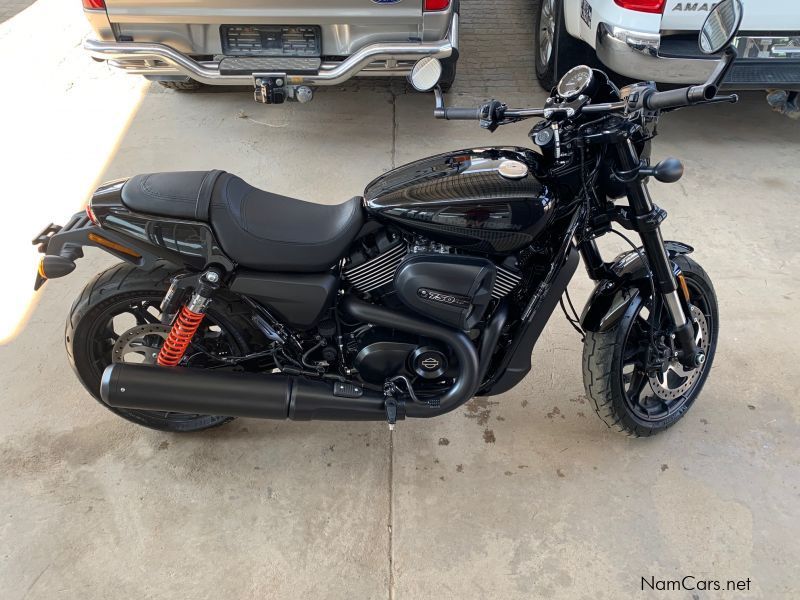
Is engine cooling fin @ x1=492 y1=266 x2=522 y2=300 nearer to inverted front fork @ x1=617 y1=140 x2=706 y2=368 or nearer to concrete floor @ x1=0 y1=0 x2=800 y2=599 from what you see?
inverted front fork @ x1=617 y1=140 x2=706 y2=368

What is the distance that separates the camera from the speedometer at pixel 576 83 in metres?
1.85

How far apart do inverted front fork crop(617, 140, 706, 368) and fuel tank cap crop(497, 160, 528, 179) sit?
273 millimetres

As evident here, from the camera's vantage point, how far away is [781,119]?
4547mm

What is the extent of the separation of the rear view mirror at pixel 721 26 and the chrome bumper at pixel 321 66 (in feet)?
6.84

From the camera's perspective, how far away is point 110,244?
2037mm

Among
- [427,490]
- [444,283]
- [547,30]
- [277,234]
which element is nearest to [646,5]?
[547,30]

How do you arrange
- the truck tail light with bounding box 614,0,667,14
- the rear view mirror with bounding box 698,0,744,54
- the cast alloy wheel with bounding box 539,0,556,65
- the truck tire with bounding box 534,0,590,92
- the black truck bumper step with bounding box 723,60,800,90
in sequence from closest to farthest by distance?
the rear view mirror with bounding box 698,0,744,54
the truck tail light with bounding box 614,0,667,14
the black truck bumper step with bounding box 723,60,800,90
the truck tire with bounding box 534,0,590,92
the cast alloy wheel with bounding box 539,0,556,65

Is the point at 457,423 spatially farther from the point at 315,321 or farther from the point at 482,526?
the point at 315,321

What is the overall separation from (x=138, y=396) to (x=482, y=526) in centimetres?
119

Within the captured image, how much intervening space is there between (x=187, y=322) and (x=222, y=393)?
254mm

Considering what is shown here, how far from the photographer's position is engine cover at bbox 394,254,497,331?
1939 millimetres

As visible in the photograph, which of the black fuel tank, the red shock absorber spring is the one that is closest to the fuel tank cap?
the black fuel tank

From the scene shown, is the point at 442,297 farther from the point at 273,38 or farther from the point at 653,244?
the point at 273,38

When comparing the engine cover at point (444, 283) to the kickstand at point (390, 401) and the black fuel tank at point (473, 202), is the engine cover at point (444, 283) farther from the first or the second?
the kickstand at point (390, 401)
